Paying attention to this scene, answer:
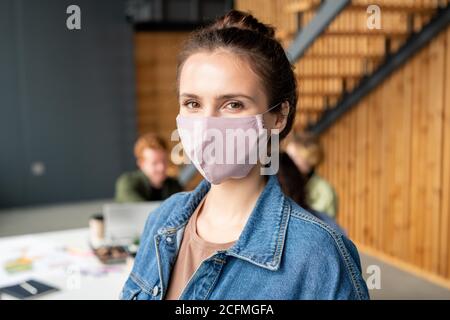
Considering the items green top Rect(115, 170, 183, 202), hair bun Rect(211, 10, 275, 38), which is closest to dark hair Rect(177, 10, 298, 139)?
hair bun Rect(211, 10, 275, 38)

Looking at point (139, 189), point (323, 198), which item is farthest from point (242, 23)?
point (139, 189)

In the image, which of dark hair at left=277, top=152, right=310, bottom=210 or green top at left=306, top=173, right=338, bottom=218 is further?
green top at left=306, top=173, right=338, bottom=218

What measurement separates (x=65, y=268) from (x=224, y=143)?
173 cm

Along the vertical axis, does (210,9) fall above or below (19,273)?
above

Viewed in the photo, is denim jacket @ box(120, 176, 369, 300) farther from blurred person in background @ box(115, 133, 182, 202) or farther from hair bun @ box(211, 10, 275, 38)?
blurred person in background @ box(115, 133, 182, 202)

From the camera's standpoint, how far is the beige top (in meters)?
0.95

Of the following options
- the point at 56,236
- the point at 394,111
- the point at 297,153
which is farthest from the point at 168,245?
the point at 394,111

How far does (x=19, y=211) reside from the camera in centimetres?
718

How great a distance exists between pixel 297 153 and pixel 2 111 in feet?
17.0

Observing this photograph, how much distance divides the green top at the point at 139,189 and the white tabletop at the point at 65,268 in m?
0.48

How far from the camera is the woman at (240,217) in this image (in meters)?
0.83

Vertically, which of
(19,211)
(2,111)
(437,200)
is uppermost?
(2,111)
